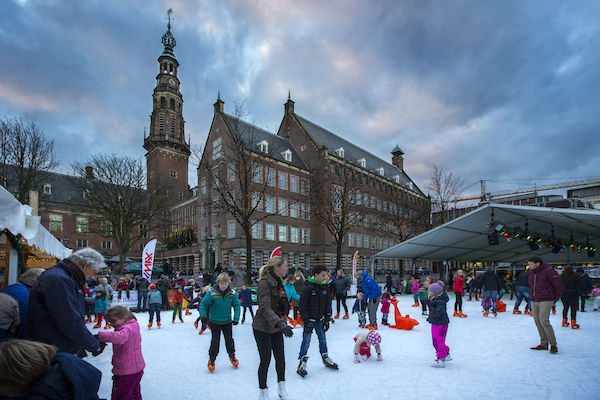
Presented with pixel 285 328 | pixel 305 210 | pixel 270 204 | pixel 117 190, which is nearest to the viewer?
pixel 285 328

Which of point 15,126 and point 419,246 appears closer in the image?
point 419,246

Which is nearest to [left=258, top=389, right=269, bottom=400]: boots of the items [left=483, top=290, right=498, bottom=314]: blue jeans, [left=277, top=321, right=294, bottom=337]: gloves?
[left=277, top=321, right=294, bottom=337]: gloves

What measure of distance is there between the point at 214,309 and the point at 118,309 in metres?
2.42

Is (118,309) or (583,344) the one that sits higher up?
(118,309)

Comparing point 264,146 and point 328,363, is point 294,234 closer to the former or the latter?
point 264,146

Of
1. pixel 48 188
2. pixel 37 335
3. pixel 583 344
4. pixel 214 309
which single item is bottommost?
pixel 583 344

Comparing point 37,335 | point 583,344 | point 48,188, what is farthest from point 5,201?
point 48,188

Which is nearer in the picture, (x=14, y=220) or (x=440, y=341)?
(x=14, y=220)

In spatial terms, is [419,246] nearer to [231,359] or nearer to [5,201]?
[231,359]

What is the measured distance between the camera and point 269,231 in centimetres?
4100

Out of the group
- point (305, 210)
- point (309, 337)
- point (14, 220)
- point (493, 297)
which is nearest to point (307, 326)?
point (309, 337)

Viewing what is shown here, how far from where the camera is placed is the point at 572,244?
65.3 ft

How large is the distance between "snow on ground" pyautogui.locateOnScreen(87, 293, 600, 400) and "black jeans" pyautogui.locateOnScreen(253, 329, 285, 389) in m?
0.49

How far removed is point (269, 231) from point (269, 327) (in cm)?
3659
